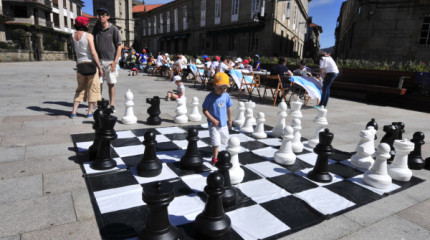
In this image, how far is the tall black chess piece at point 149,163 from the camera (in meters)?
2.45

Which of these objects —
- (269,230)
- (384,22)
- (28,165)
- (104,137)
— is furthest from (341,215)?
(384,22)

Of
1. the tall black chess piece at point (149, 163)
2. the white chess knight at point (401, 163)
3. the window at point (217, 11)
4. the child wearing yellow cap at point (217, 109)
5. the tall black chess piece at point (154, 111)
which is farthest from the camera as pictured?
the window at point (217, 11)

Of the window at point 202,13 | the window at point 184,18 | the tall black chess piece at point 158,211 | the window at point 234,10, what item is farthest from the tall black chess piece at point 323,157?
the window at point 184,18

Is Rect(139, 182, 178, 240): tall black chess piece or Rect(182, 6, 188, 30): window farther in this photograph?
Rect(182, 6, 188, 30): window

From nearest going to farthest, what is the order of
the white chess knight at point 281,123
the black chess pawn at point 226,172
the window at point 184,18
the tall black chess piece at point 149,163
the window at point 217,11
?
the black chess pawn at point 226,172 < the tall black chess piece at point 149,163 < the white chess knight at point 281,123 < the window at point 217,11 < the window at point 184,18

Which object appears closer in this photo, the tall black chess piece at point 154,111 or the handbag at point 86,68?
the handbag at point 86,68

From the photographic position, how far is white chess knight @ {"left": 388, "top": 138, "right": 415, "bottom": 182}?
2548mm

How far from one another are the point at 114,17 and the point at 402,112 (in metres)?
47.1

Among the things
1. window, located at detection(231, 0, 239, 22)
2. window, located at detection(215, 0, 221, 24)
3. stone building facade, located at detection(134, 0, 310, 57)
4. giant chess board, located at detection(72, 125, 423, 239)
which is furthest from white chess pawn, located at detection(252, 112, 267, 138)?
window, located at detection(215, 0, 221, 24)

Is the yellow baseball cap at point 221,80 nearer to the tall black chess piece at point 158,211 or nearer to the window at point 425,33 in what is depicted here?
the tall black chess piece at point 158,211

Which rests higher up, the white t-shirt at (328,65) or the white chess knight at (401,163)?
the white t-shirt at (328,65)

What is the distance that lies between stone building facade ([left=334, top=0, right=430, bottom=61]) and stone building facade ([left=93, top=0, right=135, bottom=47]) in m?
38.9

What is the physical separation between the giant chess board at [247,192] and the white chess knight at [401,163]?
0.23 ft

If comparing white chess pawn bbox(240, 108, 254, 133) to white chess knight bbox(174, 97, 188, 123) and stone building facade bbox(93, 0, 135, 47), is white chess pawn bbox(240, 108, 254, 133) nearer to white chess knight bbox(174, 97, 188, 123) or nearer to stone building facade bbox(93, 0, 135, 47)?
white chess knight bbox(174, 97, 188, 123)
